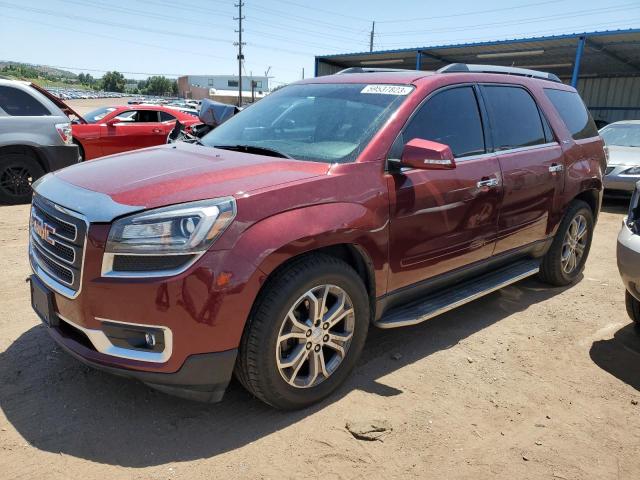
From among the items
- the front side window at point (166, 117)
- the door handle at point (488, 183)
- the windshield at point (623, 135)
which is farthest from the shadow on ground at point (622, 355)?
the front side window at point (166, 117)

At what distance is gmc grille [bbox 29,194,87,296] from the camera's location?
2420 mm

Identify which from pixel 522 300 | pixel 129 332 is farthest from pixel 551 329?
pixel 129 332

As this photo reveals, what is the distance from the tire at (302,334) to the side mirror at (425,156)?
69cm

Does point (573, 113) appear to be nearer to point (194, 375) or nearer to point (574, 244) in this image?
point (574, 244)

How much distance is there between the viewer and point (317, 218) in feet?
8.64

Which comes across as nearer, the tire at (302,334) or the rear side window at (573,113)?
the tire at (302,334)

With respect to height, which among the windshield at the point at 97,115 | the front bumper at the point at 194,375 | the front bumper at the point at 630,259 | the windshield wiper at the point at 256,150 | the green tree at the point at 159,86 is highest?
the green tree at the point at 159,86

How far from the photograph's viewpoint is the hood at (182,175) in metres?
2.46

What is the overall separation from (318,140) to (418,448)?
184cm

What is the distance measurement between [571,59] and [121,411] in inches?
833

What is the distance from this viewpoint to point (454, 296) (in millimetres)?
3584

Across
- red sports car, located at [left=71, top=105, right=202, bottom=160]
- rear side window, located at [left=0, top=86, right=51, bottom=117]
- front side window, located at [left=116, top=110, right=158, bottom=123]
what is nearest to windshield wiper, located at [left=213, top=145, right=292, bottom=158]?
rear side window, located at [left=0, top=86, right=51, bottom=117]

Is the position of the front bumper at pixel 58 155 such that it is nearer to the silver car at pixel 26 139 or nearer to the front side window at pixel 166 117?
the silver car at pixel 26 139

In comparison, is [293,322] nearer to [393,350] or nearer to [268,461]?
[268,461]
